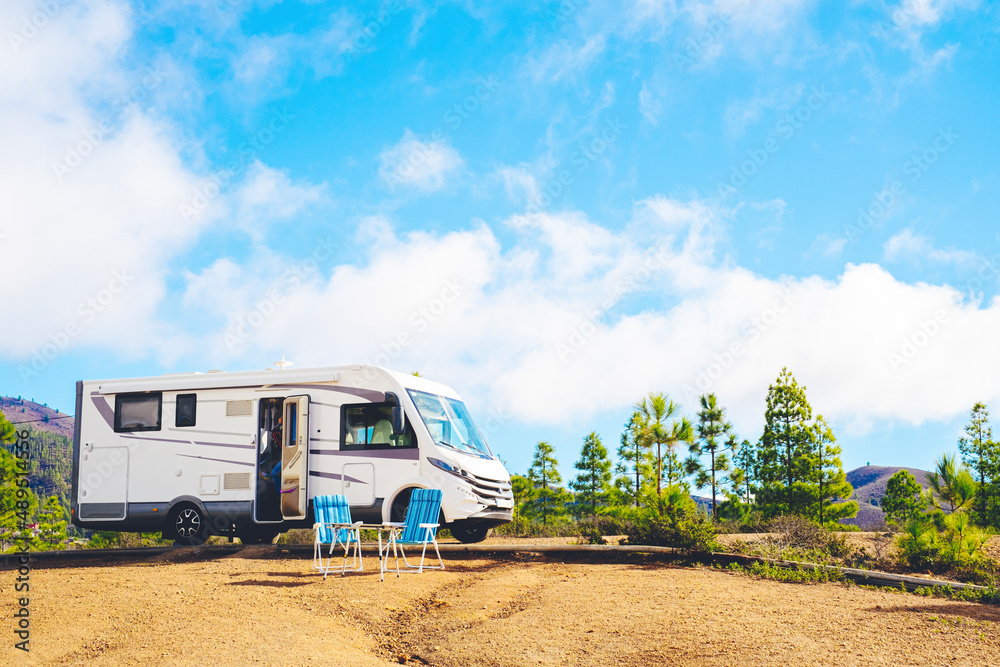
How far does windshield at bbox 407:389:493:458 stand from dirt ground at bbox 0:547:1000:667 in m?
2.84

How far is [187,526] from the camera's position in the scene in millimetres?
12742

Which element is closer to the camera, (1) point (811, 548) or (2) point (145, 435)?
(1) point (811, 548)

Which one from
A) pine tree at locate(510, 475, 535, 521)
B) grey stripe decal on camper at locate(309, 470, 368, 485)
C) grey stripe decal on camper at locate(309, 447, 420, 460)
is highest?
grey stripe decal on camper at locate(309, 447, 420, 460)

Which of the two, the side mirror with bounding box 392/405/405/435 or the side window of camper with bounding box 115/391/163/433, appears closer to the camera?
the side mirror with bounding box 392/405/405/435

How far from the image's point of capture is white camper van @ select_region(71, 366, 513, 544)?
1162cm

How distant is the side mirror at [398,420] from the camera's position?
1167 centimetres

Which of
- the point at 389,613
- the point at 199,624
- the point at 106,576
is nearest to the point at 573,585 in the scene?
the point at 389,613

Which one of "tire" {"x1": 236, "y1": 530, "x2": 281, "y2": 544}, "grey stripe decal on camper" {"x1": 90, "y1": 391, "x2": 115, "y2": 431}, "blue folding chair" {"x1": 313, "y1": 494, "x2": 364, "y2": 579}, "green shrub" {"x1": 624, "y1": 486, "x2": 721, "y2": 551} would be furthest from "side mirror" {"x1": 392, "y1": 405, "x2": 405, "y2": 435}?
"grey stripe decal on camper" {"x1": 90, "y1": 391, "x2": 115, "y2": 431}

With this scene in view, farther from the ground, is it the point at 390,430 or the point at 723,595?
the point at 390,430

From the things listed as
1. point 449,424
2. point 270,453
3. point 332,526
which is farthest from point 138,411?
point 449,424

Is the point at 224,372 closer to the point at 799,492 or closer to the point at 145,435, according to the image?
the point at 145,435

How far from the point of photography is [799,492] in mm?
28062

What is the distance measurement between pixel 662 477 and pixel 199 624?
844 inches

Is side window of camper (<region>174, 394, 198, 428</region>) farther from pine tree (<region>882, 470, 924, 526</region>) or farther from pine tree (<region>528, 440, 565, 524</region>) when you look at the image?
pine tree (<region>882, 470, 924, 526</region>)
